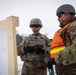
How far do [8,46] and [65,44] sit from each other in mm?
959

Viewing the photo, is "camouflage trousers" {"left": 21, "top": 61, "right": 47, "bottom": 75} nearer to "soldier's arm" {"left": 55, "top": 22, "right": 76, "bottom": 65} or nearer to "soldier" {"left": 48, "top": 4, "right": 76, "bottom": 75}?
"soldier" {"left": 48, "top": 4, "right": 76, "bottom": 75}

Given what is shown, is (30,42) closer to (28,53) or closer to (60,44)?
(28,53)

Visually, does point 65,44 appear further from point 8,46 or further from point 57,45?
point 8,46

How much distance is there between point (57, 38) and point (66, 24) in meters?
0.19

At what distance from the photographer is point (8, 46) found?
Answer: 2.82 metres

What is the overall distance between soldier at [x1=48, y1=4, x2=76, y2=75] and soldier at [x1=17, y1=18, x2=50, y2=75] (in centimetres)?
102

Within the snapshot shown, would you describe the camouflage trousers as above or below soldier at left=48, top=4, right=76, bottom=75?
below

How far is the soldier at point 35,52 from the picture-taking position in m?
3.39

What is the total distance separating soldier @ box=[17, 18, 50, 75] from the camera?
339 centimetres

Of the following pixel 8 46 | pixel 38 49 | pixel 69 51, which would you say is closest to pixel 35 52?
pixel 38 49

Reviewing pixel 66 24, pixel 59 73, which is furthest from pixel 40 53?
pixel 66 24

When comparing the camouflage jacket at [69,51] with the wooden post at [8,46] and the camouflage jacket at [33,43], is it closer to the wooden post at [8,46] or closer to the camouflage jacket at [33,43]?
the wooden post at [8,46]

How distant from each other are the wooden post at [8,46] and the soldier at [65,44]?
69cm

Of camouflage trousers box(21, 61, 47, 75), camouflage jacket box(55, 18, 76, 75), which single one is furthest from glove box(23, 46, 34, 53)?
camouflage jacket box(55, 18, 76, 75)
